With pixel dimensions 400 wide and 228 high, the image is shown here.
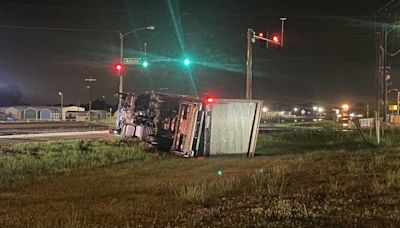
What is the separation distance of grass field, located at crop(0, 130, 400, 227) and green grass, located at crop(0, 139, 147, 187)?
0.15 ft

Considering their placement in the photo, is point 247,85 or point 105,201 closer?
point 105,201

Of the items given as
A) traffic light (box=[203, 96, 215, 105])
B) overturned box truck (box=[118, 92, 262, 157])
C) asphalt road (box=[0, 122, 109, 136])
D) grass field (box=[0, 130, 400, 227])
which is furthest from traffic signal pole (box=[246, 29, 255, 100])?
asphalt road (box=[0, 122, 109, 136])

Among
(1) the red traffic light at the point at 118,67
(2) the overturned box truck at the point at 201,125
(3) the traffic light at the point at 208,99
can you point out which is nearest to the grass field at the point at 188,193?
(2) the overturned box truck at the point at 201,125

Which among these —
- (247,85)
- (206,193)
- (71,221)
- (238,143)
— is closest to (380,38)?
(247,85)

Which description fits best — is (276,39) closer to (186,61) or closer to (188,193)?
(186,61)

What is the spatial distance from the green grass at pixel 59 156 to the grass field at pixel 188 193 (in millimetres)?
44

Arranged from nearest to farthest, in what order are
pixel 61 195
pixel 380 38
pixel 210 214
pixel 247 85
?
pixel 210 214 → pixel 61 195 → pixel 247 85 → pixel 380 38

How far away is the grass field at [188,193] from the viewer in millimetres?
8008

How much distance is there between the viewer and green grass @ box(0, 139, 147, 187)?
16159 mm

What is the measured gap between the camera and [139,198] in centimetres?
1074

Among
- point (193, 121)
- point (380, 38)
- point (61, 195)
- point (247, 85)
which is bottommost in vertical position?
point (61, 195)

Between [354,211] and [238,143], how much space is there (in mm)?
15291

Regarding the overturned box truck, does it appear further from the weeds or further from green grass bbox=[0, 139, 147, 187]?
the weeds

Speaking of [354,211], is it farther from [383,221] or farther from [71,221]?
[71,221]
